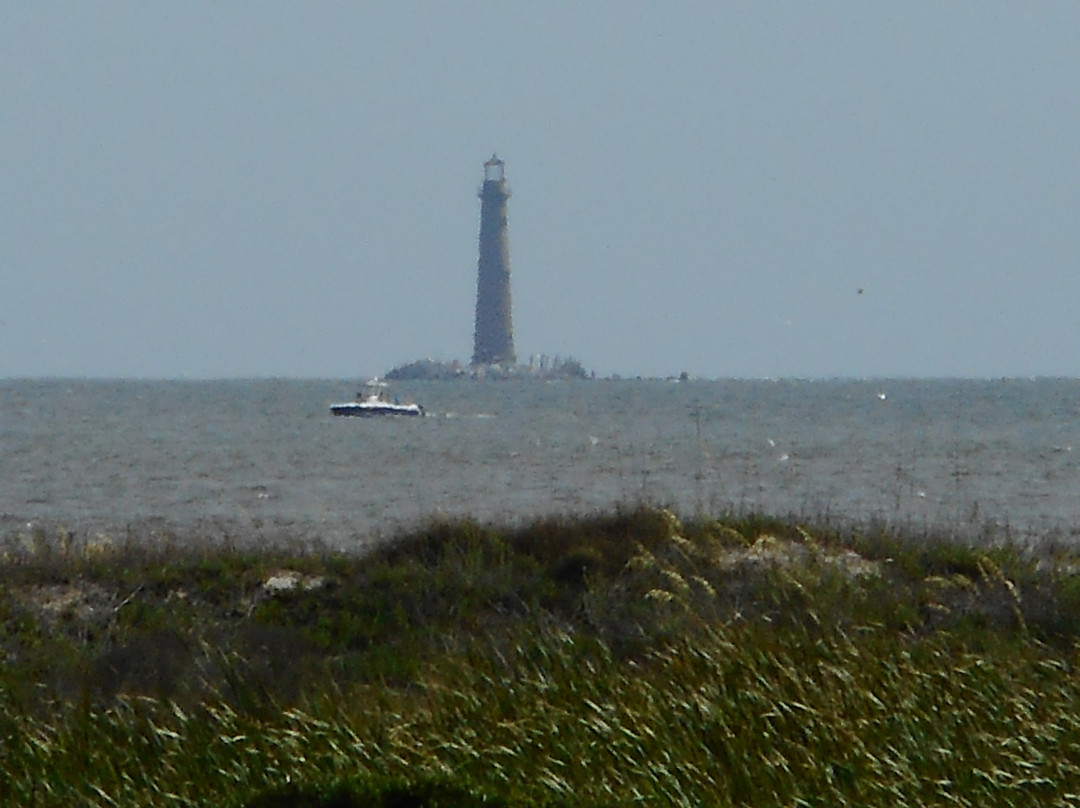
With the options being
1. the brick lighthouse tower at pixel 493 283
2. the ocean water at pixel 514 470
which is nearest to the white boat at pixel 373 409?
the ocean water at pixel 514 470

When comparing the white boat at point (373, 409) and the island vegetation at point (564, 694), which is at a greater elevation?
the island vegetation at point (564, 694)

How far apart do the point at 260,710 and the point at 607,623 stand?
4101mm

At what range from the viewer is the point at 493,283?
563 feet

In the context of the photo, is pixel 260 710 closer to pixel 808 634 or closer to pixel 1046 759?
pixel 808 634

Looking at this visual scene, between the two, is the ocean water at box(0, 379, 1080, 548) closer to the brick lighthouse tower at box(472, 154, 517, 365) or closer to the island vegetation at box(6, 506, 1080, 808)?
the island vegetation at box(6, 506, 1080, 808)

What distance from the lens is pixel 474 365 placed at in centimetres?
17950

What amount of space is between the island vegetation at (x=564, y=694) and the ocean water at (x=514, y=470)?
213 inches

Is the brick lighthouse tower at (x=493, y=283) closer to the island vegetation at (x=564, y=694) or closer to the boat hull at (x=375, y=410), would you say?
the boat hull at (x=375, y=410)

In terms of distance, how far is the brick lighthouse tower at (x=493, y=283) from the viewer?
172125mm

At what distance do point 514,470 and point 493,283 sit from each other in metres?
124

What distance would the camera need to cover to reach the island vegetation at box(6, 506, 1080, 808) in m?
7.91

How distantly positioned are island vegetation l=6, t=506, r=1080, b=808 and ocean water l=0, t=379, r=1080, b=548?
5405 millimetres

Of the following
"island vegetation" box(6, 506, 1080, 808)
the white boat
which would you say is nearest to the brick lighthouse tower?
the white boat

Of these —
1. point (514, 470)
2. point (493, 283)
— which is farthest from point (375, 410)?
point (493, 283)
